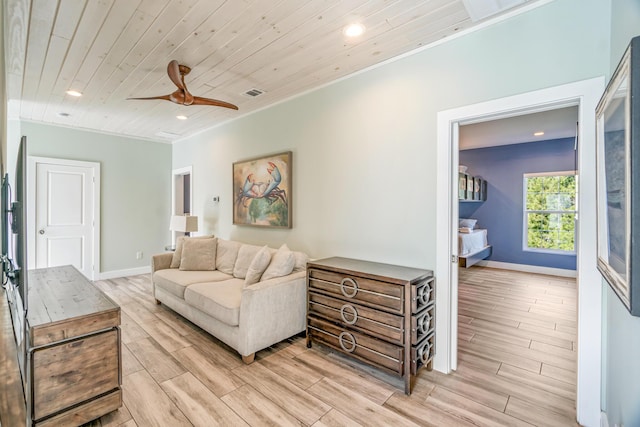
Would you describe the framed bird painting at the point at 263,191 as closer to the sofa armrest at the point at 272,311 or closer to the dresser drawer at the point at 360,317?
the sofa armrest at the point at 272,311

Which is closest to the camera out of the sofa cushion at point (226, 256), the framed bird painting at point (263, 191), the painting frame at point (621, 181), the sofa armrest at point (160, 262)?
the painting frame at point (621, 181)

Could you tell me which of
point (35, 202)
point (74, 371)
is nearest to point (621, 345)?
point (74, 371)

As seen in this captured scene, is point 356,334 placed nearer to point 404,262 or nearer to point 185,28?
point 404,262

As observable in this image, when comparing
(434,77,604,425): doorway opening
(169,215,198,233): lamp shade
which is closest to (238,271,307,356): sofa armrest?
(434,77,604,425): doorway opening

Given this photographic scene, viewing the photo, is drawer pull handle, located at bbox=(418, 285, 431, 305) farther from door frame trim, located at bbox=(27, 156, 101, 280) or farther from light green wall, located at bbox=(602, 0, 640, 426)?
door frame trim, located at bbox=(27, 156, 101, 280)

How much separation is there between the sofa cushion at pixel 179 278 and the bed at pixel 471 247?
13.7 ft

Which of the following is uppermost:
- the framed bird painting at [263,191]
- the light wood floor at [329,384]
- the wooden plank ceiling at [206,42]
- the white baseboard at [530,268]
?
the wooden plank ceiling at [206,42]

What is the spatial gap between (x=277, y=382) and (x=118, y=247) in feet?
15.0

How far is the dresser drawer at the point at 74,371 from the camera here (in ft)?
5.25

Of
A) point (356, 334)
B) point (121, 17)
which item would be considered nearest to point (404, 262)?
point (356, 334)

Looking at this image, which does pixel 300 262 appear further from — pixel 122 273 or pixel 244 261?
pixel 122 273

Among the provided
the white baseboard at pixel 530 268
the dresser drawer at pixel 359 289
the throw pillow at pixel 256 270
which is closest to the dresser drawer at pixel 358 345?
the dresser drawer at pixel 359 289

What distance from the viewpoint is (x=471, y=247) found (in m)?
5.70

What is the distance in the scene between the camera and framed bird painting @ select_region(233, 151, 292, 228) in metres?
3.63
